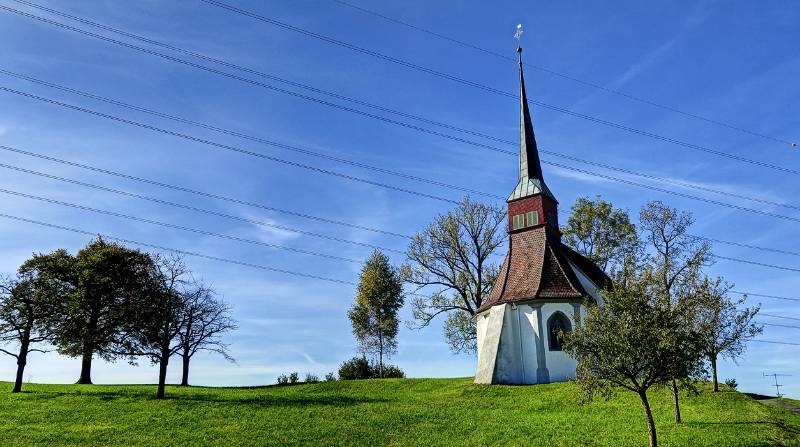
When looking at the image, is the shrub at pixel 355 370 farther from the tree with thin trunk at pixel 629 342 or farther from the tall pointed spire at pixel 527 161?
the tree with thin trunk at pixel 629 342

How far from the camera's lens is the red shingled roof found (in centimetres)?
4128

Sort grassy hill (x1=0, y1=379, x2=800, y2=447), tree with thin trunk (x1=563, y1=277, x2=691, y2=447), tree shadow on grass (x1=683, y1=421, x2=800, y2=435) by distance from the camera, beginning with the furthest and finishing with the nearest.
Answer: tree shadow on grass (x1=683, y1=421, x2=800, y2=435)
grassy hill (x1=0, y1=379, x2=800, y2=447)
tree with thin trunk (x1=563, y1=277, x2=691, y2=447)

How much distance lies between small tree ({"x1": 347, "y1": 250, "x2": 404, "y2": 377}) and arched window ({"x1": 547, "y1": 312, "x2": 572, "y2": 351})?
69.5ft

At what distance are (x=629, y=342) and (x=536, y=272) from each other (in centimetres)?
2189

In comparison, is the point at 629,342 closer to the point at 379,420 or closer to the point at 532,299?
the point at 379,420

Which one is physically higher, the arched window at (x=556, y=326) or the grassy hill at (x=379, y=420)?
Answer: the arched window at (x=556, y=326)

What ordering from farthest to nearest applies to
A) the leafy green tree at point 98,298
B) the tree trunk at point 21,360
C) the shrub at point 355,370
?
1. the shrub at point 355,370
2. the leafy green tree at point 98,298
3. the tree trunk at point 21,360

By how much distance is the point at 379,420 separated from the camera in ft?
84.8

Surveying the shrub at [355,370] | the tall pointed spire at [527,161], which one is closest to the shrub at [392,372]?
the shrub at [355,370]

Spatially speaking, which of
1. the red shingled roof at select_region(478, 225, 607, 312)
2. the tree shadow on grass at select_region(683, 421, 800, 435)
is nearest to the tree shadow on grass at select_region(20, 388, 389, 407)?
the red shingled roof at select_region(478, 225, 607, 312)

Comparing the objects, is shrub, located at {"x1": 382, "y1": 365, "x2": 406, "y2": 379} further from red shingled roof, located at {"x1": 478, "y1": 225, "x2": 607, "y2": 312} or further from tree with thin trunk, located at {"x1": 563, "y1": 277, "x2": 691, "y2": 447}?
tree with thin trunk, located at {"x1": 563, "y1": 277, "x2": 691, "y2": 447}

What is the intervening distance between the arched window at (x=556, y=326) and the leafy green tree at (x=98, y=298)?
94.3ft

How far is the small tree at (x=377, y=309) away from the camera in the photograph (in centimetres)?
5859

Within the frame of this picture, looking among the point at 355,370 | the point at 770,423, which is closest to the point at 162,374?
the point at 355,370
